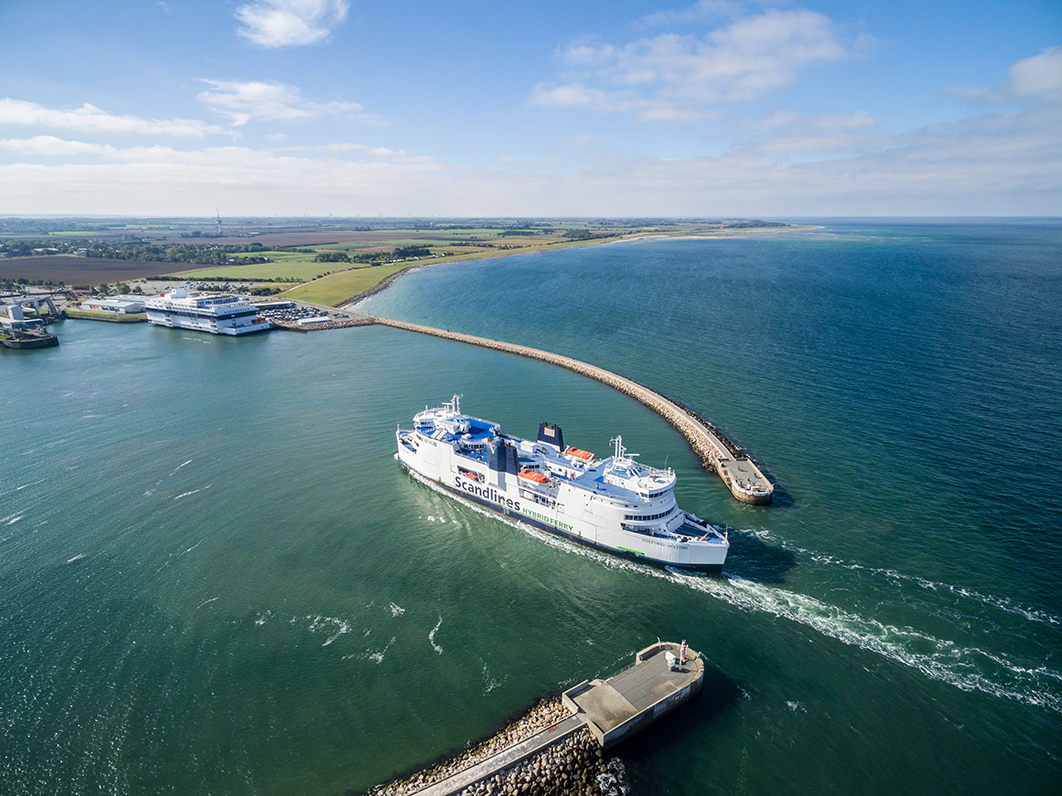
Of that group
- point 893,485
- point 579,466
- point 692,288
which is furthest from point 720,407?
point 692,288

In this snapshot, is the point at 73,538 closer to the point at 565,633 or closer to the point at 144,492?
the point at 144,492

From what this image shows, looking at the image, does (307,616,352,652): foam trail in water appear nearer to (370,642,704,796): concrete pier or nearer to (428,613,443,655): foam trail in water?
(428,613,443,655): foam trail in water

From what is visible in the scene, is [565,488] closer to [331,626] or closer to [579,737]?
[579,737]

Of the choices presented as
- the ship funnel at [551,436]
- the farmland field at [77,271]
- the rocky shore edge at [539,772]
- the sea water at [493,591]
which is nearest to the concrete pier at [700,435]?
the sea water at [493,591]

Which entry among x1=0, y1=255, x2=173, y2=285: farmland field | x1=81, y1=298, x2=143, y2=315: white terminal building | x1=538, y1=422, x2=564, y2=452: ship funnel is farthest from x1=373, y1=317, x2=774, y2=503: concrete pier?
x1=0, y1=255, x2=173, y2=285: farmland field

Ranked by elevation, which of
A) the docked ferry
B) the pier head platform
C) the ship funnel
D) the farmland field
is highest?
the farmland field

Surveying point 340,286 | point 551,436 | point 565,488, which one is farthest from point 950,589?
point 340,286
